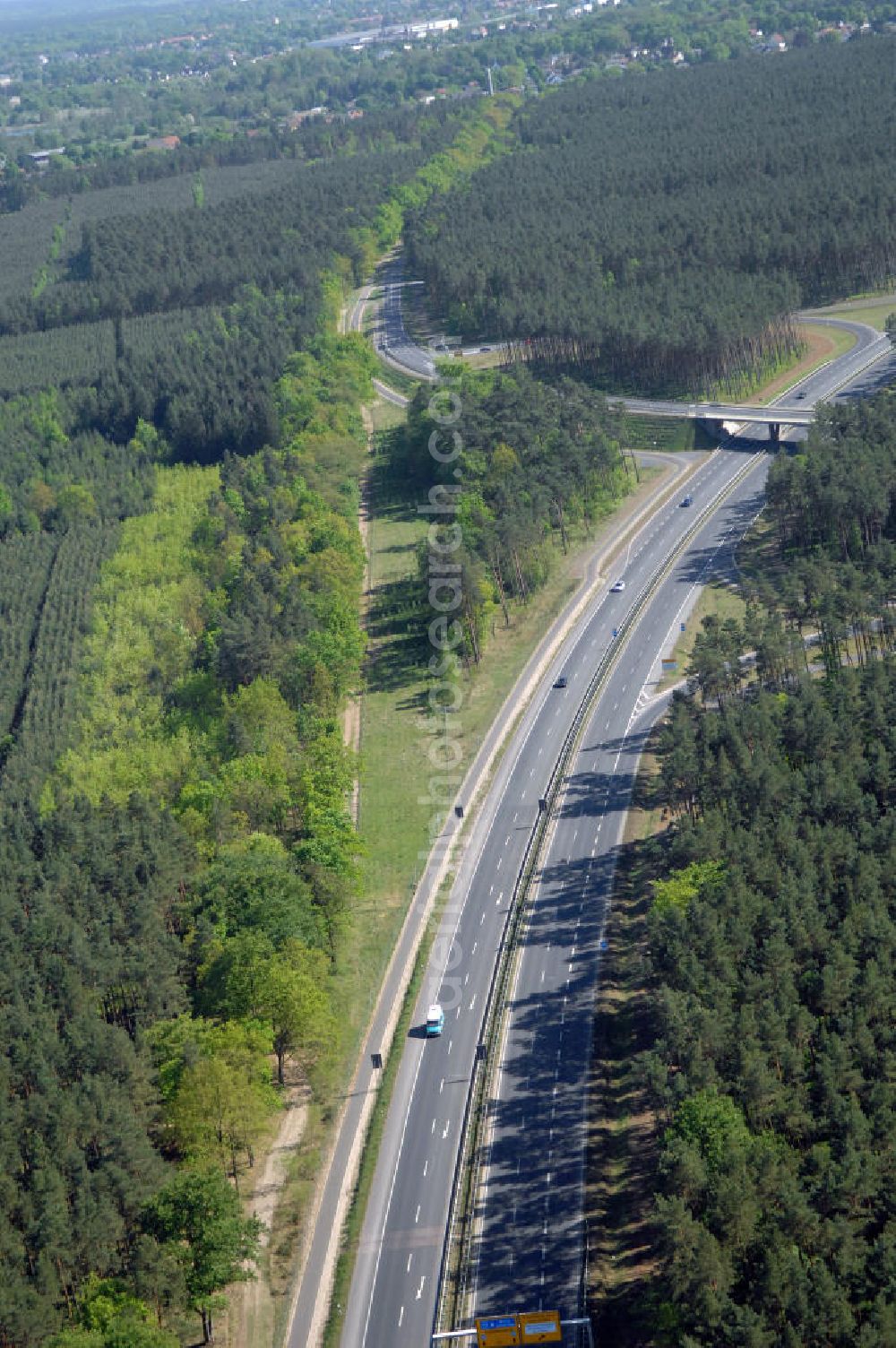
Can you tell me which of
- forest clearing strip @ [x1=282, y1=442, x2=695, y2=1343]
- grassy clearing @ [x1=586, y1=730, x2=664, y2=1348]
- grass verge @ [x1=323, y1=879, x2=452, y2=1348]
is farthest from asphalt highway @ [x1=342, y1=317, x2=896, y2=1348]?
forest clearing strip @ [x1=282, y1=442, x2=695, y2=1343]

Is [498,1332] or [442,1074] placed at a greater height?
[498,1332]

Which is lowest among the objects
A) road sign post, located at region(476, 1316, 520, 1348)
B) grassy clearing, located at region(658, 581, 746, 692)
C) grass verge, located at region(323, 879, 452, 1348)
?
grass verge, located at region(323, 879, 452, 1348)

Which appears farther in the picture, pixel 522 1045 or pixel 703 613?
pixel 703 613

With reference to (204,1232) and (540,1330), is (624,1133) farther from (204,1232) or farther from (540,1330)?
(204,1232)

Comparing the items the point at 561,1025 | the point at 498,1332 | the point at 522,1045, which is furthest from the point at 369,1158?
the point at 498,1332

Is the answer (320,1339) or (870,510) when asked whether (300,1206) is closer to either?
(320,1339)

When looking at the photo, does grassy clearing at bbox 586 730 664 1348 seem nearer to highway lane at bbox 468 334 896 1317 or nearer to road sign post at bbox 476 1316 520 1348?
highway lane at bbox 468 334 896 1317

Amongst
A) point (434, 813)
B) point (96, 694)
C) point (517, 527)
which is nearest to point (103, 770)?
point (96, 694)
